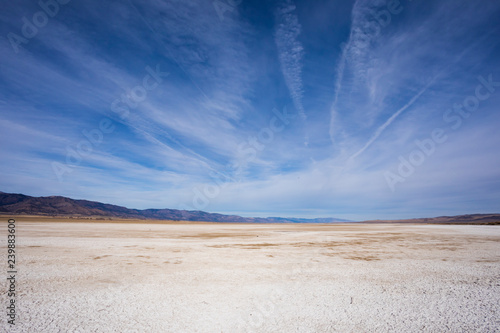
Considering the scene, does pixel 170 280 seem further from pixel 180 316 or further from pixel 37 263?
pixel 37 263

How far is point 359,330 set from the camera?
472cm

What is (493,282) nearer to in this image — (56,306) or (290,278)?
(290,278)

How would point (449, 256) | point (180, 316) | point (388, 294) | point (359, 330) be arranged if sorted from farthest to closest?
point (449, 256) → point (388, 294) → point (180, 316) → point (359, 330)

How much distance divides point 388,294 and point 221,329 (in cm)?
509

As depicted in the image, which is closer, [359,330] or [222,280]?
[359,330]

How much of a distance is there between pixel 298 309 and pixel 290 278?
2.79 metres

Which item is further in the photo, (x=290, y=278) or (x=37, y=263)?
(x=37, y=263)

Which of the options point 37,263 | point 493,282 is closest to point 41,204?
point 37,263

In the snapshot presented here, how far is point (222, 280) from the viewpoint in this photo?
26.7 ft

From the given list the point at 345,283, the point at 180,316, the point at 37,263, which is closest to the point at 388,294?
the point at 345,283

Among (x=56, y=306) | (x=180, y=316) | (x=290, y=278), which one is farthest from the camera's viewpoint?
(x=290, y=278)

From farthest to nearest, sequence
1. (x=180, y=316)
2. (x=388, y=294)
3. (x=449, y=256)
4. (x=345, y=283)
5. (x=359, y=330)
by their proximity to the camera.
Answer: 1. (x=449, y=256)
2. (x=345, y=283)
3. (x=388, y=294)
4. (x=180, y=316)
5. (x=359, y=330)

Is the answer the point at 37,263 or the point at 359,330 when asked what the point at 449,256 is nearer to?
the point at 359,330

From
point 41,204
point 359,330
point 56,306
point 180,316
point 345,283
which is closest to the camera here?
point 359,330
